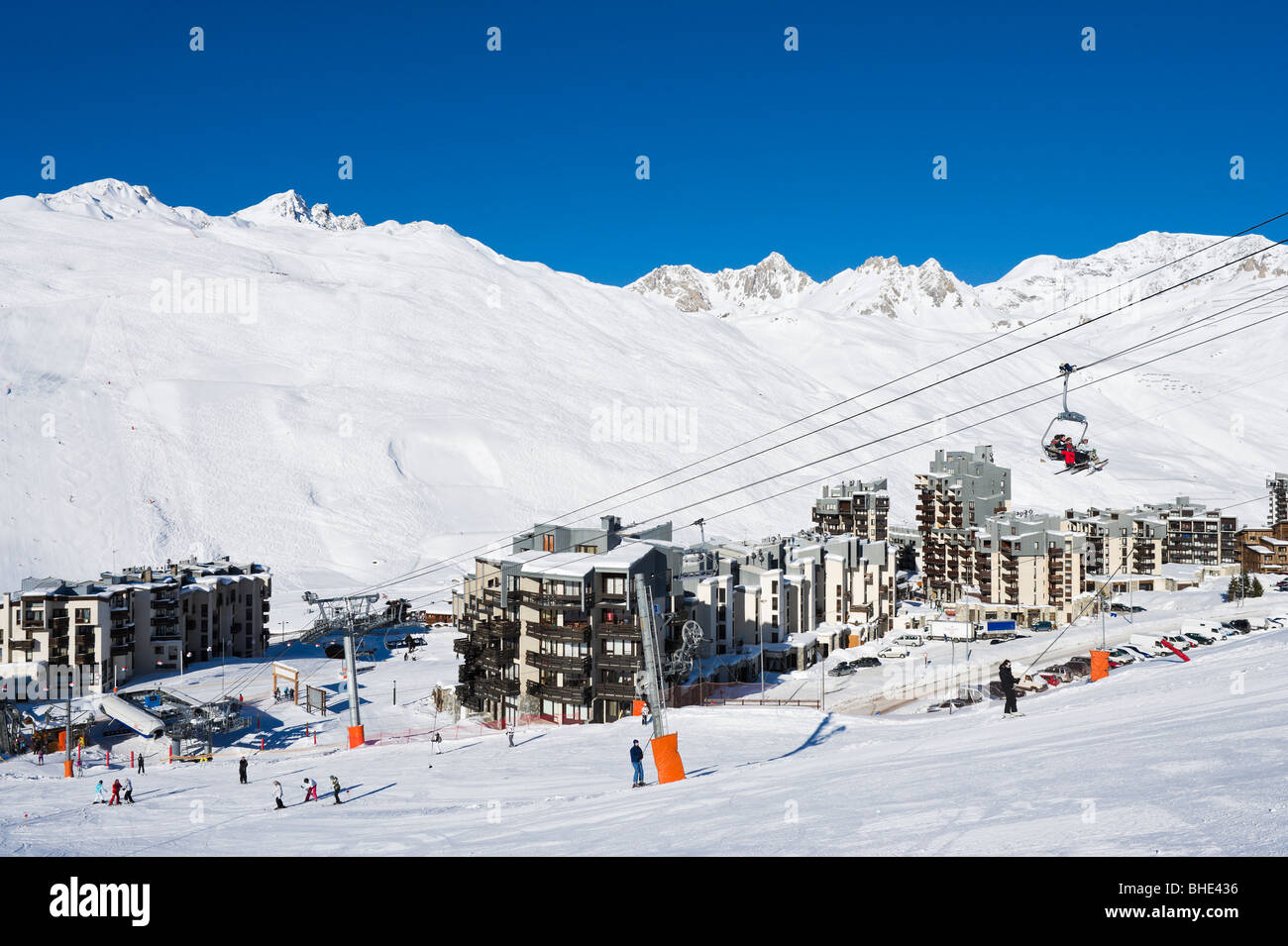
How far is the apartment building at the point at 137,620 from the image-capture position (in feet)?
145

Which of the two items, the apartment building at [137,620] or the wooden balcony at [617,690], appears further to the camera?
the apartment building at [137,620]

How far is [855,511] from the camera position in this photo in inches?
3649

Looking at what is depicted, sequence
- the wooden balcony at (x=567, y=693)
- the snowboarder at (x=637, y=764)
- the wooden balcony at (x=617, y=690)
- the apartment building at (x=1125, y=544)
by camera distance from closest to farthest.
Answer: the snowboarder at (x=637, y=764), the wooden balcony at (x=617, y=690), the wooden balcony at (x=567, y=693), the apartment building at (x=1125, y=544)

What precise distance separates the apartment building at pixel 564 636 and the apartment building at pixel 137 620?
65.1 ft

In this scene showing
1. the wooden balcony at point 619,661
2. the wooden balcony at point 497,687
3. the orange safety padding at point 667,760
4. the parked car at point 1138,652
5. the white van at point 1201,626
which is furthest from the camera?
the white van at point 1201,626

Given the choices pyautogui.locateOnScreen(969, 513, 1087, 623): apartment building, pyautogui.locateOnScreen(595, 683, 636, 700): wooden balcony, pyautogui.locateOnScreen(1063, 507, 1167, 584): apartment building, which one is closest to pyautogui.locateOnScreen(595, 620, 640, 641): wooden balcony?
pyautogui.locateOnScreen(595, 683, 636, 700): wooden balcony

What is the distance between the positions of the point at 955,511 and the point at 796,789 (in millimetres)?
71968

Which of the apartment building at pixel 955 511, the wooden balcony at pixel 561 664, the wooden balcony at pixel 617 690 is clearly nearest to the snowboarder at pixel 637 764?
the wooden balcony at pixel 617 690

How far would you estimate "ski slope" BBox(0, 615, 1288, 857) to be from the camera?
8.23 metres

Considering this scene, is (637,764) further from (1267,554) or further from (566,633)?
(1267,554)

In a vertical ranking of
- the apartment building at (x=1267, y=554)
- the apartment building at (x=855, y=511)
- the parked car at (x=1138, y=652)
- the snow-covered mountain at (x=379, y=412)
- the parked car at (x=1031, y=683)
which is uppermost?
the snow-covered mountain at (x=379, y=412)

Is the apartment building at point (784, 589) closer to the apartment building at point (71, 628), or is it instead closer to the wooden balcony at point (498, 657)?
the wooden balcony at point (498, 657)
